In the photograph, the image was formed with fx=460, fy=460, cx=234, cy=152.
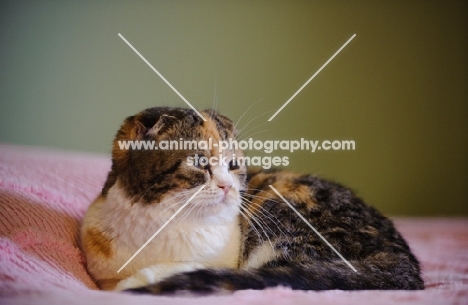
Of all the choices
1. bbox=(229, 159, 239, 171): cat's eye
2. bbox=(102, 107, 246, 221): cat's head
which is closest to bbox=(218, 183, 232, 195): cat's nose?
bbox=(102, 107, 246, 221): cat's head

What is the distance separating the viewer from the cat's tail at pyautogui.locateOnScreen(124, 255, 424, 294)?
91cm

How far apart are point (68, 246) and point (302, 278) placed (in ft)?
1.90

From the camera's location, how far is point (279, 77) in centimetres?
140

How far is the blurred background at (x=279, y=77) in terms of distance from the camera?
1.28 m

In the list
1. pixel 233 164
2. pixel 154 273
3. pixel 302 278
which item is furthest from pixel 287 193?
pixel 154 273

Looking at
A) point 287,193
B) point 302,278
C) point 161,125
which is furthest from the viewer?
point 287,193

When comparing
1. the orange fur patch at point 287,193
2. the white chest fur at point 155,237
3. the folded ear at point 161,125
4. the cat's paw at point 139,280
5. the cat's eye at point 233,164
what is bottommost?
the cat's paw at point 139,280

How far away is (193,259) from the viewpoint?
107 centimetres

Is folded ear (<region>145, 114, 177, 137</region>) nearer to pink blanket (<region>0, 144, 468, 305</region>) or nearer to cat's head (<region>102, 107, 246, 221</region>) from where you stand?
cat's head (<region>102, 107, 246, 221</region>)

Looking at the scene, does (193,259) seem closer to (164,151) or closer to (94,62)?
(164,151)

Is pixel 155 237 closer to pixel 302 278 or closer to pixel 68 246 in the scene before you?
pixel 68 246

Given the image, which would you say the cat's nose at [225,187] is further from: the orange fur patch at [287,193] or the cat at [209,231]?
the orange fur patch at [287,193]

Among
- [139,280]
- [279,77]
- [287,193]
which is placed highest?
[279,77]

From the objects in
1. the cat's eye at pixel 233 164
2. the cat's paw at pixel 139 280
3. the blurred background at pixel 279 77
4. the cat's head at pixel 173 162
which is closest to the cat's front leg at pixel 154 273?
the cat's paw at pixel 139 280
